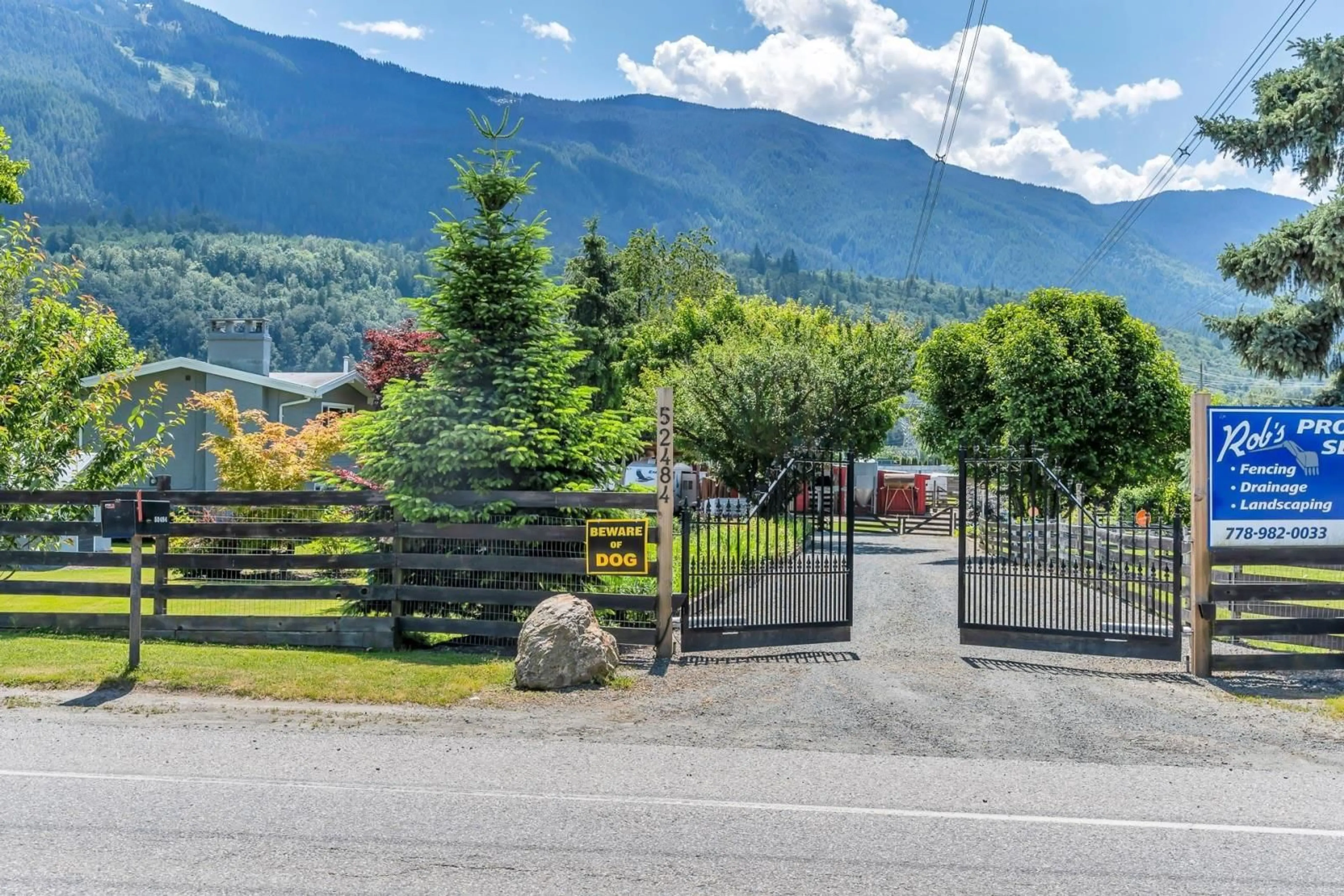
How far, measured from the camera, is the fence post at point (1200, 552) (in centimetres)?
1037

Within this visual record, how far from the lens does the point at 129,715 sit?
852cm

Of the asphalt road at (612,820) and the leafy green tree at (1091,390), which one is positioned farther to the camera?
the leafy green tree at (1091,390)

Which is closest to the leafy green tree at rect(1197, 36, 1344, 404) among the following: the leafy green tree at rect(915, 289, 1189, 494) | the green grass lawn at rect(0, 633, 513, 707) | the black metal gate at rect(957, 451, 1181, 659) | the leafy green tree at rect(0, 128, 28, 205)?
the black metal gate at rect(957, 451, 1181, 659)

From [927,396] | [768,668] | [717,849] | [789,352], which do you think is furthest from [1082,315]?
[717,849]

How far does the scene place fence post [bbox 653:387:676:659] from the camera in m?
10.8

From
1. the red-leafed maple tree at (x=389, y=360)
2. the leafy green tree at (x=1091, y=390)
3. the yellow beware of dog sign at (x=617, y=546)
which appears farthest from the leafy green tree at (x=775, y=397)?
the yellow beware of dog sign at (x=617, y=546)

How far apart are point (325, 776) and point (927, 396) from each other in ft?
98.2

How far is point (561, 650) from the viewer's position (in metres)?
9.54

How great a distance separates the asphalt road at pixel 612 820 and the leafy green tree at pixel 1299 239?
43.2 ft

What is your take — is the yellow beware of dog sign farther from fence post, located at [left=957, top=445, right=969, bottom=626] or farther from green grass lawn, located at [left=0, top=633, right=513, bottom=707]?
fence post, located at [left=957, top=445, right=969, bottom=626]

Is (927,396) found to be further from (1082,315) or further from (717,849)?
(717,849)

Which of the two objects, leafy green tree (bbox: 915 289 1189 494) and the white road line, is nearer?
the white road line

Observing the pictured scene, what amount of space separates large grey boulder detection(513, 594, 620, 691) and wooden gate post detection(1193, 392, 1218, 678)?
6180 mm

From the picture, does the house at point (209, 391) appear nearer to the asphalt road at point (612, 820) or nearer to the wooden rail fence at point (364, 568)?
the wooden rail fence at point (364, 568)
